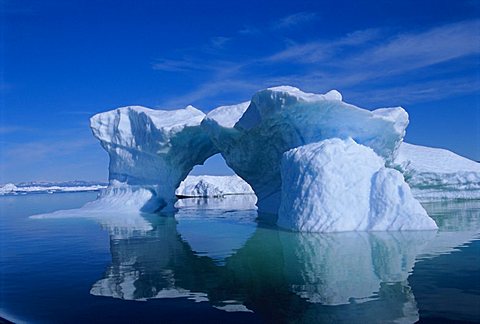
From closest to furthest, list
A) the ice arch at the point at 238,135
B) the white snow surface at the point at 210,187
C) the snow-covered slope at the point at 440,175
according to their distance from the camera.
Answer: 1. the ice arch at the point at 238,135
2. the snow-covered slope at the point at 440,175
3. the white snow surface at the point at 210,187

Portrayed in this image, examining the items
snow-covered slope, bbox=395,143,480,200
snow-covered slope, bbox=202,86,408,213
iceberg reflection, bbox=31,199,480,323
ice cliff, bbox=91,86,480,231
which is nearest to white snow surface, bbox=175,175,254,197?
ice cliff, bbox=91,86,480,231

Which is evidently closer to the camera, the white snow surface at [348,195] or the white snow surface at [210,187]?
the white snow surface at [348,195]

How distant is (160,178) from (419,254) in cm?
1651

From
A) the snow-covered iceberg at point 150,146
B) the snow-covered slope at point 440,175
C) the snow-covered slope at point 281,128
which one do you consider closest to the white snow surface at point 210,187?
the snow-covered iceberg at point 150,146

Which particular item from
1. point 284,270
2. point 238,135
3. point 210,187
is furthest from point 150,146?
point 210,187

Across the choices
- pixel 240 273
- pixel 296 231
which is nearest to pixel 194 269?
pixel 240 273

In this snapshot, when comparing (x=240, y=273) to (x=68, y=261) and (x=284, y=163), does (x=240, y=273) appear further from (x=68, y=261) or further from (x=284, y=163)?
(x=284, y=163)

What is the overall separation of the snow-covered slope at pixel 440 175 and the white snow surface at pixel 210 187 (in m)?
29.2

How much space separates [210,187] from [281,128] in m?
37.6

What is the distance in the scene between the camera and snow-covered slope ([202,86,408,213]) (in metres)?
15.8

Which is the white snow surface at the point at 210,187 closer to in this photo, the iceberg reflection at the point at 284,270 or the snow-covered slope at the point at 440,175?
the snow-covered slope at the point at 440,175

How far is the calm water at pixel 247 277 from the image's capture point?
6312 mm

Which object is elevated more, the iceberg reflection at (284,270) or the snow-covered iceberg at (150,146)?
the snow-covered iceberg at (150,146)

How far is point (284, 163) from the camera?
16.4 meters
